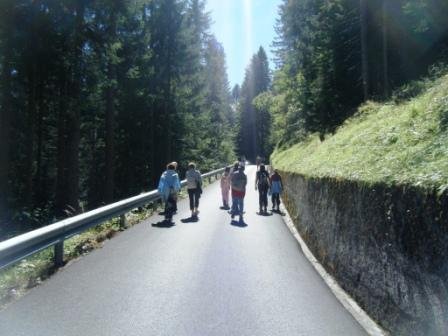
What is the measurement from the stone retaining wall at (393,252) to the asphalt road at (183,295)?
489mm

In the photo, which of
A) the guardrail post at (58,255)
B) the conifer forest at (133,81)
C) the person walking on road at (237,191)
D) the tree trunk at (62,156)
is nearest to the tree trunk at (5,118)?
the conifer forest at (133,81)

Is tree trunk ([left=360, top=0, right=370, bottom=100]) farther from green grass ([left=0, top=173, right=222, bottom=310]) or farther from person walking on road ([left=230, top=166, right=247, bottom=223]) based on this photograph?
green grass ([left=0, top=173, right=222, bottom=310])

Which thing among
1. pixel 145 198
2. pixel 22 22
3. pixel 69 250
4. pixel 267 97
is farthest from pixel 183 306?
pixel 267 97

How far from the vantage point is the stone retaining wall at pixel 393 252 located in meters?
4.26

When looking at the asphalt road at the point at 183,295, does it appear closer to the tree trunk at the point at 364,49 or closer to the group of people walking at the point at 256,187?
the group of people walking at the point at 256,187

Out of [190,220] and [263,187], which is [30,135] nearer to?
[190,220]

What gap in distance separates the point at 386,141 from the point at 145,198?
952 centimetres

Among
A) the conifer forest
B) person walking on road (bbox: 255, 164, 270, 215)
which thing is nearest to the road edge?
person walking on road (bbox: 255, 164, 270, 215)

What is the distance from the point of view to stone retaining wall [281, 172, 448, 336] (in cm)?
426

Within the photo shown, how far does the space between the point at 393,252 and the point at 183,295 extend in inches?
121

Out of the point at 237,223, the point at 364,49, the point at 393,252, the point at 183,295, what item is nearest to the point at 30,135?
the point at 237,223

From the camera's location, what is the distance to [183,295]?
→ 22.4 feet

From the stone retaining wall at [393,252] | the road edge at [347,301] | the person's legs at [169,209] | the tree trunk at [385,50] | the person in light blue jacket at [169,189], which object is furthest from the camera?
the tree trunk at [385,50]

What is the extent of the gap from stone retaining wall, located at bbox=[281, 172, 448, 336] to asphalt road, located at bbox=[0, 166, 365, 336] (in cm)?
49
